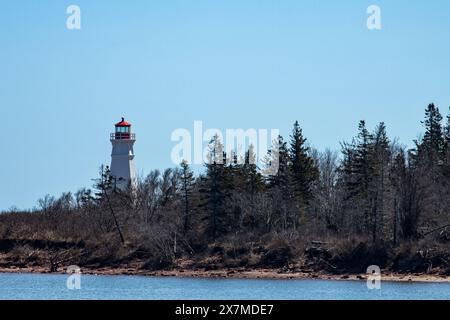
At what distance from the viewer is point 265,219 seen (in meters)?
74.6

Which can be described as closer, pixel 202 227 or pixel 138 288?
pixel 138 288

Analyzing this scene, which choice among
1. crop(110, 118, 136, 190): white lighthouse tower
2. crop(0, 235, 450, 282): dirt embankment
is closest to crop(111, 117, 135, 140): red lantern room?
crop(110, 118, 136, 190): white lighthouse tower

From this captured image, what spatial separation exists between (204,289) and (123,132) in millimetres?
38305

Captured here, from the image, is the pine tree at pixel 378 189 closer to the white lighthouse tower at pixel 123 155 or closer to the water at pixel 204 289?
the water at pixel 204 289

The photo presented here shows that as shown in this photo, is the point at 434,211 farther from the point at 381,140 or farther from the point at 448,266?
the point at 381,140

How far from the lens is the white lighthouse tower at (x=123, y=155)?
8838 centimetres

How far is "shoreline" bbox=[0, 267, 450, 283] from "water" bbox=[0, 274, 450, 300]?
2.14 m

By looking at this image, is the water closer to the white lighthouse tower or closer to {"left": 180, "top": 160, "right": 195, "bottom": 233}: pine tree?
{"left": 180, "top": 160, "right": 195, "bottom": 233}: pine tree

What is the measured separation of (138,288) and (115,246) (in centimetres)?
1890

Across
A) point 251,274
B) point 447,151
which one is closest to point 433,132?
point 447,151

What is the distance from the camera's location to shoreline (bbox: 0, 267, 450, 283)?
60.0 metres

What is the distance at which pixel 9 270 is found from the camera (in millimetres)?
70875
